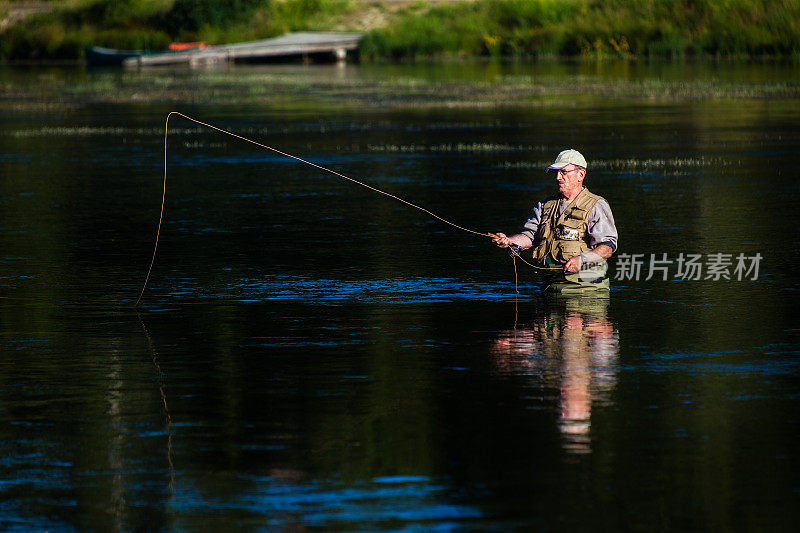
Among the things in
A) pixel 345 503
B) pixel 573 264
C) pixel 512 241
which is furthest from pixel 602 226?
pixel 345 503

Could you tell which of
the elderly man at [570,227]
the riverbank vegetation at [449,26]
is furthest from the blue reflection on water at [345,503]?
the riverbank vegetation at [449,26]

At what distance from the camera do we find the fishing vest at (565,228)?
10336 mm

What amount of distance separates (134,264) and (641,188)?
24.5ft

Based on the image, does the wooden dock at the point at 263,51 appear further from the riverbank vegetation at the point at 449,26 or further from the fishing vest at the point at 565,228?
the fishing vest at the point at 565,228

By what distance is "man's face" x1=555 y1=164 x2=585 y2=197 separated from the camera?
1024 cm

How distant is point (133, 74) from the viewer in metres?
57.8

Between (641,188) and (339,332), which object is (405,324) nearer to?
(339,332)

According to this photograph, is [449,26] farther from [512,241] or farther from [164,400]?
[164,400]

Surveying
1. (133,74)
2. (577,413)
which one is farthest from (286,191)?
(133,74)

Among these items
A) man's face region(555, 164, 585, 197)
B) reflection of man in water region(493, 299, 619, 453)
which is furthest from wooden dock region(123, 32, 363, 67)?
reflection of man in water region(493, 299, 619, 453)

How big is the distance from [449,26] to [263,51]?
11.8m

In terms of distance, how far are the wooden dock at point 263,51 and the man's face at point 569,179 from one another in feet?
192

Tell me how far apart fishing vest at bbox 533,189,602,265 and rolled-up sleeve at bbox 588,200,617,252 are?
0.05m

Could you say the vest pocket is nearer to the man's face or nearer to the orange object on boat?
the man's face
